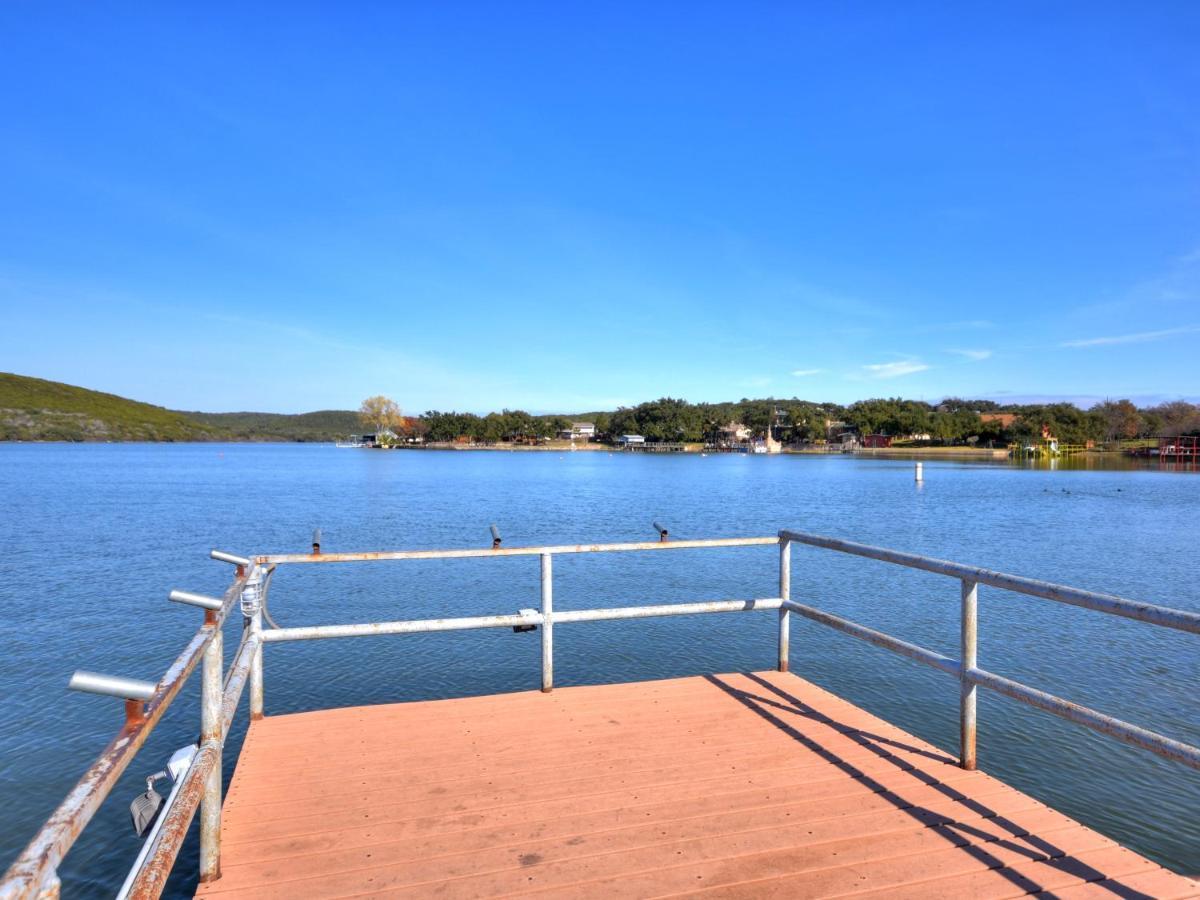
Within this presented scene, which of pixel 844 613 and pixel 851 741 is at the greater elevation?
pixel 851 741

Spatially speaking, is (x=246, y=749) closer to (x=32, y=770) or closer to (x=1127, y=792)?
(x=32, y=770)

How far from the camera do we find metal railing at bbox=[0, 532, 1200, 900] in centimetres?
146

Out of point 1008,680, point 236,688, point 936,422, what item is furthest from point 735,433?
point 236,688

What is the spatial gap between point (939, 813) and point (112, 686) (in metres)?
3.76

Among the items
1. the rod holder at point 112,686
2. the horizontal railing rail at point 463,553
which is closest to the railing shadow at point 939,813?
the horizontal railing rail at point 463,553

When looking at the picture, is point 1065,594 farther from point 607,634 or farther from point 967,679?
point 607,634

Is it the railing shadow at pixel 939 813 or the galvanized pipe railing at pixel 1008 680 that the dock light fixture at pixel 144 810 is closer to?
the railing shadow at pixel 939 813

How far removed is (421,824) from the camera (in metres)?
3.60

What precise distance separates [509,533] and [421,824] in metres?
24.0

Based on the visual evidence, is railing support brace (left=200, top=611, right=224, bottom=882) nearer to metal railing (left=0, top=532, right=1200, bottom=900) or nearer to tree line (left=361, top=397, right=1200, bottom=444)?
metal railing (left=0, top=532, right=1200, bottom=900)

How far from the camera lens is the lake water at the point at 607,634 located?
758cm

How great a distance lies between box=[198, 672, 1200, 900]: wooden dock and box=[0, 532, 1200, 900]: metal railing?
18.2 inches

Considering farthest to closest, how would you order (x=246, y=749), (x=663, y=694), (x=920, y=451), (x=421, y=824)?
(x=920, y=451)
(x=663, y=694)
(x=246, y=749)
(x=421, y=824)

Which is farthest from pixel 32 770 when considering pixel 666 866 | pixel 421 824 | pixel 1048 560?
pixel 1048 560
